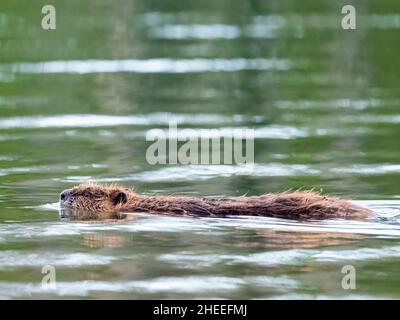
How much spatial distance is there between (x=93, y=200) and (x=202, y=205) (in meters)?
1.14

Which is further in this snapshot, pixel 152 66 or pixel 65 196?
pixel 152 66

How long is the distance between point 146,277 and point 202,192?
3.41 metres

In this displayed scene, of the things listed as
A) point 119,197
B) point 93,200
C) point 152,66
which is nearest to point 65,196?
point 93,200

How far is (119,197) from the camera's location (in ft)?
36.1

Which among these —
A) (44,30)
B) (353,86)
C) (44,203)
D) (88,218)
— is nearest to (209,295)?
(88,218)

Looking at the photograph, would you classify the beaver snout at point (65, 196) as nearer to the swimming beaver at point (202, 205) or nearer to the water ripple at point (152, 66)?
the swimming beaver at point (202, 205)

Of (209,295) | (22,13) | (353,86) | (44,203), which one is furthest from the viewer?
(22,13)

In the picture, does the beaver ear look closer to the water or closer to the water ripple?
the water

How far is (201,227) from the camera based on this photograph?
33.7 feet

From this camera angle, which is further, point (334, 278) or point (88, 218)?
point (88, 218)

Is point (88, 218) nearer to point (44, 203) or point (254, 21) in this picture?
point (44, 203)

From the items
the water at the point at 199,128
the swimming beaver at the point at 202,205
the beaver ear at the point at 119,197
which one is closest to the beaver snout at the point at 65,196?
the swimming beaver at the point at 202,205

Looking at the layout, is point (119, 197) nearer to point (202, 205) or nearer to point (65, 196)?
point (65, 196)

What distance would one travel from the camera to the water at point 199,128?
29.3 feet
